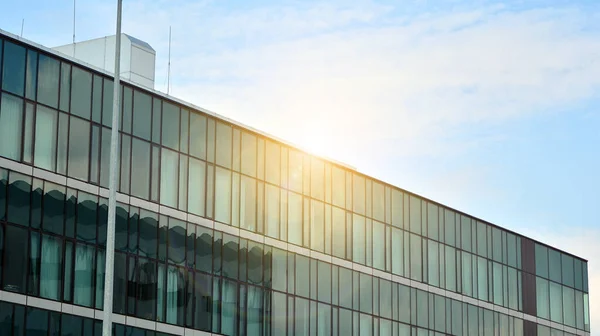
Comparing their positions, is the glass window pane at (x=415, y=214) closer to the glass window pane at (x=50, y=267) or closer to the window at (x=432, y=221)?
the window at (x=432, y=221)

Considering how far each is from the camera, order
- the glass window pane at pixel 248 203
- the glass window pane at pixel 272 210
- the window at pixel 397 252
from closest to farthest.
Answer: the glass window pane at pixel 248 203 → the glass window pane at pixel 272 210 → the window at pixel 397 252

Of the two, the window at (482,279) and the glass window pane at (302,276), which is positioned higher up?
the window at (482,279)

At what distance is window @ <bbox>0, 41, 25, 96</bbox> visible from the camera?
149 ft

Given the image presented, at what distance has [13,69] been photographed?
45656 mm

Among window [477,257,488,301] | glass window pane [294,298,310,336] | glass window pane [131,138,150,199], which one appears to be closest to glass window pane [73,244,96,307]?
glass window pane [131,138,150,199]

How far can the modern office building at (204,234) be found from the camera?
45.8 m

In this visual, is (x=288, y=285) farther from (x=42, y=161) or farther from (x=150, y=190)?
(x=42, y=161)

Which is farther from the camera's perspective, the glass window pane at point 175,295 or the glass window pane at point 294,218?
the glass window pane at point 294,218

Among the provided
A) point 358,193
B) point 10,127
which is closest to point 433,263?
point 358,193

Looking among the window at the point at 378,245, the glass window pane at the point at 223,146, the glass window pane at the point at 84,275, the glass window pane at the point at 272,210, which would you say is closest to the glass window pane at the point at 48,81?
the glass window pane at the point at 84,275

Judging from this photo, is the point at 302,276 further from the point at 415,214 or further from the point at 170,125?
the point at 415,214

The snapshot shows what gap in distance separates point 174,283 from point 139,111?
7152 mm

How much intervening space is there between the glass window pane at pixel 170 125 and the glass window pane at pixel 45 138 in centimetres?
658

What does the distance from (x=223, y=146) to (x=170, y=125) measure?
11.7ft
